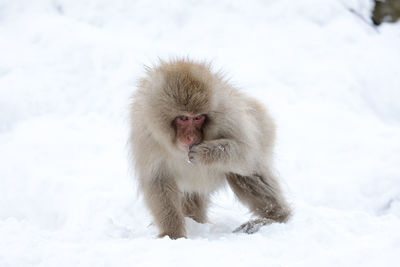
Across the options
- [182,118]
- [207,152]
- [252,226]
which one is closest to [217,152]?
[207,152]

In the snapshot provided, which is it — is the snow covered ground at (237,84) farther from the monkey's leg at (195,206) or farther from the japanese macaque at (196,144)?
the japanese macaque at (196,144)

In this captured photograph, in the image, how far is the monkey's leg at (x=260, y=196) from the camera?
3.96m

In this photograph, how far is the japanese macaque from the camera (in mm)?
3330

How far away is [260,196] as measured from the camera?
13.0 ft

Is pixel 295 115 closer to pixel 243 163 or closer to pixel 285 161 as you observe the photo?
pixel 285 161

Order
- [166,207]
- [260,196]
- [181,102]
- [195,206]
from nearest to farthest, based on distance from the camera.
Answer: [181,102] → [166,207] → [260,196] → [195,206]

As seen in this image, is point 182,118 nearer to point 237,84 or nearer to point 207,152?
point 207,152

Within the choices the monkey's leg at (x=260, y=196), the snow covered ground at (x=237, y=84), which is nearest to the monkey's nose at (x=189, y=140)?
the snow covered ground at (x=237, y=84)

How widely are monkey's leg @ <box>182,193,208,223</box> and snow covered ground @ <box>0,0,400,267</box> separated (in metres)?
0.11

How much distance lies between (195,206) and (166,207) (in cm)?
69

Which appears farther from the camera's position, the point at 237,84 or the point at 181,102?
the point at 237,84

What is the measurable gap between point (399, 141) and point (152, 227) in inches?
114

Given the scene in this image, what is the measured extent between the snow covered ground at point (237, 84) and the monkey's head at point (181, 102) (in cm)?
66

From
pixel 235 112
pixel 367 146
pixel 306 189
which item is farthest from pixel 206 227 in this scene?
pixel 367 146
